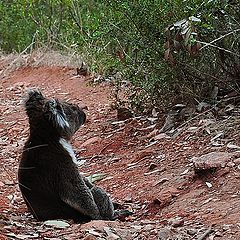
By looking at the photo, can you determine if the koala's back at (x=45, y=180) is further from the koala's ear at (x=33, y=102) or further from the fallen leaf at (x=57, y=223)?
the koala's ear at (x=33, y=102)

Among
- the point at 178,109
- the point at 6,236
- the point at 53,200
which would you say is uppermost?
the point at 6,236

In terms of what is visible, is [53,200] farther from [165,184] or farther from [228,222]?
[228,222]

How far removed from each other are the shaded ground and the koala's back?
0.21 m

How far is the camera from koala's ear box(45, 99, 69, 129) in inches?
242

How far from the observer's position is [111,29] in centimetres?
911

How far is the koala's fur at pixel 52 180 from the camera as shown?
5.95 m

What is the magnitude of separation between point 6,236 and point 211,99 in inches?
160

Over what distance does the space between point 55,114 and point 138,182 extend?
1.32 metres

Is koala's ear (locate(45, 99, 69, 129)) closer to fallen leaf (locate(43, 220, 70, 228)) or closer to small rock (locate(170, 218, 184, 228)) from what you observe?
fallen leaf (locate(43, 220, 70, 228))

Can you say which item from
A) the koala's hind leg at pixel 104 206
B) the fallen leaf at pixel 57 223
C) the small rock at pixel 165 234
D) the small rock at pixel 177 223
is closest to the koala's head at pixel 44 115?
the koala's hind leg at pixel 104 206

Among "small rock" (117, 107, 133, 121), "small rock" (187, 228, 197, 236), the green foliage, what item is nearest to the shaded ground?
"small rock" (187, 228, 197, 236)

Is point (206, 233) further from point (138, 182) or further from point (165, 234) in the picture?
point (138, 182)

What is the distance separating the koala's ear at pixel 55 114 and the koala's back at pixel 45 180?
0.28 m

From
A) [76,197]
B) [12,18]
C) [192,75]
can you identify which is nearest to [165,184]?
[76,197]
